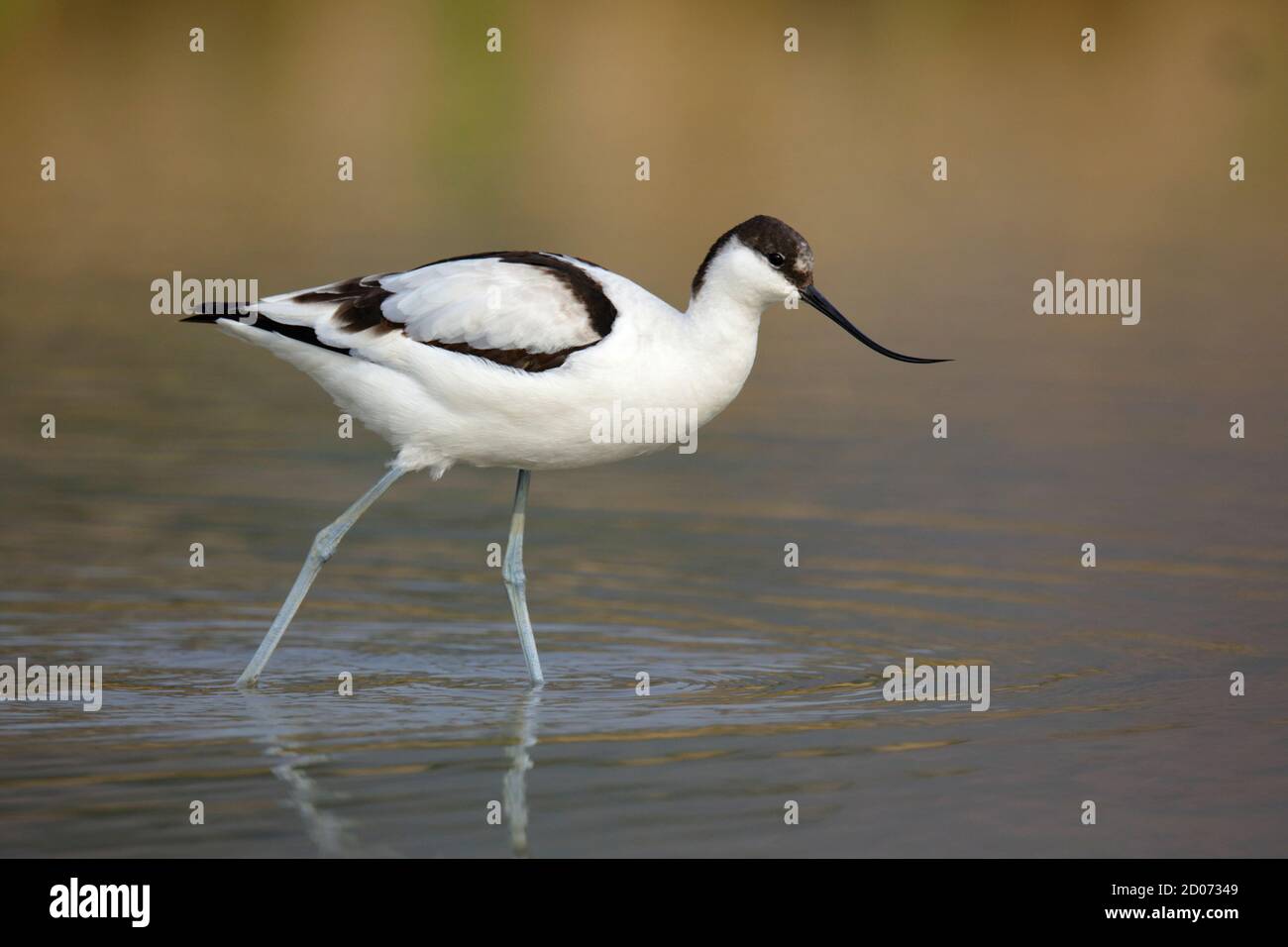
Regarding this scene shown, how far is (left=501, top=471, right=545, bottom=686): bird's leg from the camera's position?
9.20 meters

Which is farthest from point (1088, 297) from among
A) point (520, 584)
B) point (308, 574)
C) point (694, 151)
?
point (308, 574)

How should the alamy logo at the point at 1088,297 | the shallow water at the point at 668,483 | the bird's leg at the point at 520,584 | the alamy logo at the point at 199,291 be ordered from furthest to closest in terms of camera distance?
the alamy logo at the point at 1088,297 → the alamy logo at the point at 199,291 → the bird's leg at the point at 520,584 → the shallow water at the point at 668,483

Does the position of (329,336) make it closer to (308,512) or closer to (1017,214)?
(308,512)

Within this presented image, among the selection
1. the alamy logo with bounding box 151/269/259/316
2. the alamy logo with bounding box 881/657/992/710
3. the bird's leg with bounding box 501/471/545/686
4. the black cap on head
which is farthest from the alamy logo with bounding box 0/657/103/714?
the alamy logo with bounding box 151/269/259/316

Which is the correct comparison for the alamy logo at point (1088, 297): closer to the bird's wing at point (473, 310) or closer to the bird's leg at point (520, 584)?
the bird's leg at point (520, 584)

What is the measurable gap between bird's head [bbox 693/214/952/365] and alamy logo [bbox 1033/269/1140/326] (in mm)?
11172

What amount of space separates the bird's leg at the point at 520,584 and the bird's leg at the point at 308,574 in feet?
2.24

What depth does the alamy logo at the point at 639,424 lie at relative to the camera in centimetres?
895

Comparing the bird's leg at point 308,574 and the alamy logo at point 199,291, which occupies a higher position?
the alamy logo at point 199,291

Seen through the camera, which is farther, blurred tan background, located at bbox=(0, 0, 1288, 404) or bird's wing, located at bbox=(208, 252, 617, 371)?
blurred tan background, located at bbox=(0, 0, 1288, 404)
